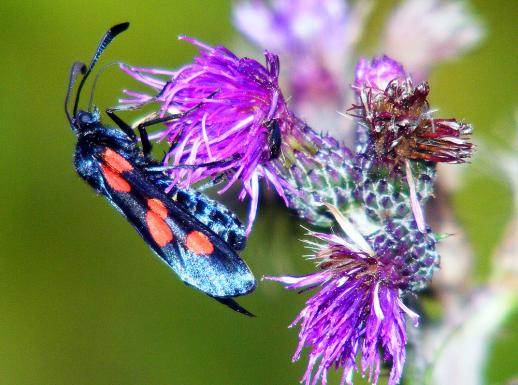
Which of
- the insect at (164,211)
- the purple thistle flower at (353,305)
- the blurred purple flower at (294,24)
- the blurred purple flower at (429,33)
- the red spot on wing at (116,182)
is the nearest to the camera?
the purple thistle flower at (353,305)

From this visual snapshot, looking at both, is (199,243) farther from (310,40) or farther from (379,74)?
(310,40)

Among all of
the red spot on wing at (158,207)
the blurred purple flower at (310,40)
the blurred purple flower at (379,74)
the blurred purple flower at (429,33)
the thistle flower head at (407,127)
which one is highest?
the blurred purple flower at (429,33)

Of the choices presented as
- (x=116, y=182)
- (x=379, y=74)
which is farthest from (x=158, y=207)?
(x=379, y=74)

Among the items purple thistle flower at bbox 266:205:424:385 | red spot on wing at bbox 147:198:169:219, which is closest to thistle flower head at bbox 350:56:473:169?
purple thistle flower at bbox 266:205:424:385

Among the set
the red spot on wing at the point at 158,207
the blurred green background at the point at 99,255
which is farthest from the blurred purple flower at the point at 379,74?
the blurred green background at the point at 99,255

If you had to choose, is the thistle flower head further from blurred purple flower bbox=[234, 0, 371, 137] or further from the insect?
blurred purple flower bbox=[234, 0, 371, 137]

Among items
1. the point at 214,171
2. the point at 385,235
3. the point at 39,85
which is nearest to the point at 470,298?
the point at 385,235

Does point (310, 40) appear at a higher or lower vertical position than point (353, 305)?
higher

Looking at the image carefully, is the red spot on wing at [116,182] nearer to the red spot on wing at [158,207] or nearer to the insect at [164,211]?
the insect at [164,211]
